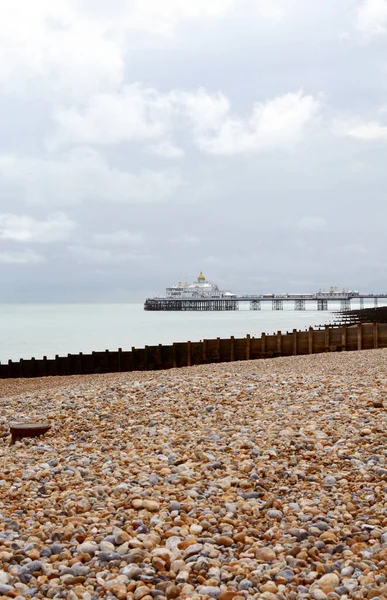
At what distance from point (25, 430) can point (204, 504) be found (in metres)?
3.86

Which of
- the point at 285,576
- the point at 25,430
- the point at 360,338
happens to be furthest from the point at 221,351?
the point at 285,576

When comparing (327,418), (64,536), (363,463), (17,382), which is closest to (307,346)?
(17,382)

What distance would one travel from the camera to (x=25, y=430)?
25.4 ft

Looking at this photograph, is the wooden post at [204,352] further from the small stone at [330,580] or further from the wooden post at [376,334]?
the small stone at [330,580]

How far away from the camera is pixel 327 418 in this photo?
23.4 ft

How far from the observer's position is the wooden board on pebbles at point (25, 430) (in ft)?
25.3

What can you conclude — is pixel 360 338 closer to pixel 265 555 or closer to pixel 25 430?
pixel 25 430

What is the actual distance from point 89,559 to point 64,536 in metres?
0.40

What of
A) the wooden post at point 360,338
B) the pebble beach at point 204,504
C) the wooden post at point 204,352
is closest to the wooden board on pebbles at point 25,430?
the pebble beach at point 204,504

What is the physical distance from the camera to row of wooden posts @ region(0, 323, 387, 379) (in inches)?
890

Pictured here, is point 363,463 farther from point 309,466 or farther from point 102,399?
point 102,399

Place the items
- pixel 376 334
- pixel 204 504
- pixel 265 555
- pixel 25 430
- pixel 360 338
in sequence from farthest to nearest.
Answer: pixel 360 338, pixel 376 334, pixel 25 430, pixel 204 504, pixel 265 555

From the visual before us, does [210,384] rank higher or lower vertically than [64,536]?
higher

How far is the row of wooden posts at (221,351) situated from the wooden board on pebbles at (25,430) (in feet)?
50.3
